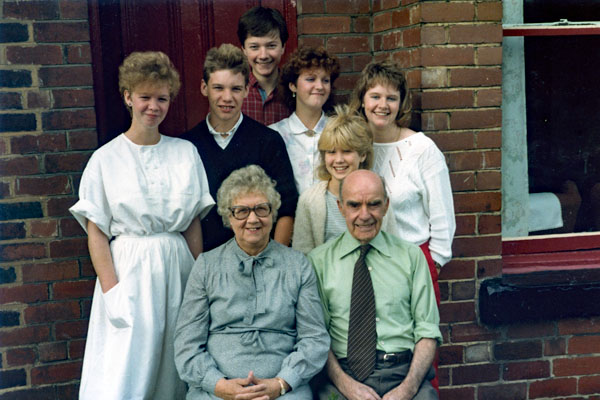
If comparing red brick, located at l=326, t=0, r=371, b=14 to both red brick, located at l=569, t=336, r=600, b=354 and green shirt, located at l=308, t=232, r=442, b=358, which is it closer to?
green shirt, located at l=308, t=232, r=442, b=358

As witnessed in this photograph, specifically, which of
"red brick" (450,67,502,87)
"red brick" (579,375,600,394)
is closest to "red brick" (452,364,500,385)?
"red brick" (579,375,600,394)

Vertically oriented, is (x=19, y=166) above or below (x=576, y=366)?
above

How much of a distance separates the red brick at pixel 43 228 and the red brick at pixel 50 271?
0.50 ft

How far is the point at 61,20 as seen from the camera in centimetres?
343

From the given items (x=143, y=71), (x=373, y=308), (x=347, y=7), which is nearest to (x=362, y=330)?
(x=373, y=308)

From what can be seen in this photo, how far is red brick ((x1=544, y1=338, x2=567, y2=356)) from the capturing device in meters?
3.86

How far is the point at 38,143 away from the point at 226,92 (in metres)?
1.00

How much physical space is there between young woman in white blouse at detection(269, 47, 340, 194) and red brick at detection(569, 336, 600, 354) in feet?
5.80

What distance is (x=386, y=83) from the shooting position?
3328 mm

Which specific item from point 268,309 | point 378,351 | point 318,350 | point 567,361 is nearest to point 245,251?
point 268,309

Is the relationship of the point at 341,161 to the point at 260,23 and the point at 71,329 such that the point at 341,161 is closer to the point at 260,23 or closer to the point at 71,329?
the point at 260,23

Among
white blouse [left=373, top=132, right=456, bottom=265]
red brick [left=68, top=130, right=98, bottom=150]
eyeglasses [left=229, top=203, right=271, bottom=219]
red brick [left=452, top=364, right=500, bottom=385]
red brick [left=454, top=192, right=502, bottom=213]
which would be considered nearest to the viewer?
eyeglasses [left=229, top=203, right=271, bottom=219]

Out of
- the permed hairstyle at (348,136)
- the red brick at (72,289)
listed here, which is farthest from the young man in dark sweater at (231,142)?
the red brick at (72,289)

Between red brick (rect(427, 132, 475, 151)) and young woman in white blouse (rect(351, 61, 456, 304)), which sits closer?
young woman in white blouse (rect(351, 61, 456, 304))
